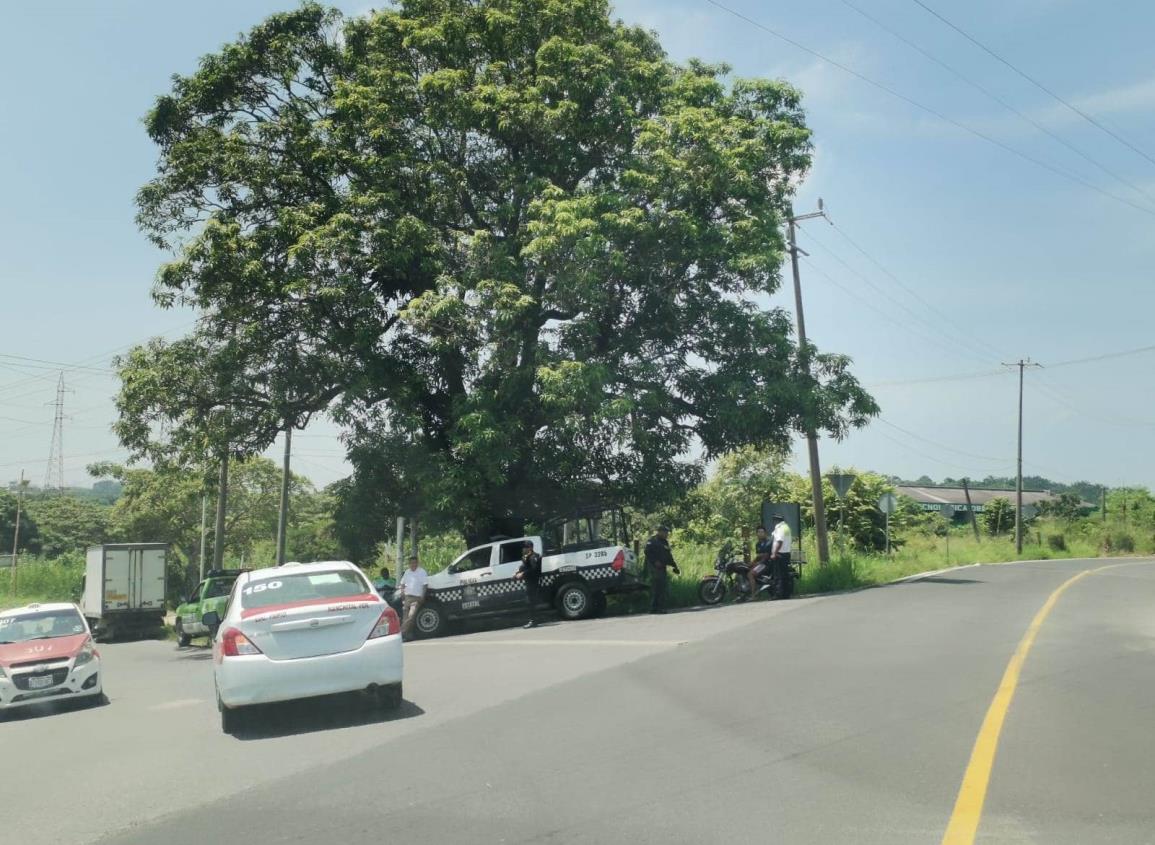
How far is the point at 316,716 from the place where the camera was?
36.3ft

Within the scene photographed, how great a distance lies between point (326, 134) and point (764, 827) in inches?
869

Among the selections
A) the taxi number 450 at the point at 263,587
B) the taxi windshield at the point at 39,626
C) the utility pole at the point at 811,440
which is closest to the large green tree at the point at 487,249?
the utility pole at the point at 811,440

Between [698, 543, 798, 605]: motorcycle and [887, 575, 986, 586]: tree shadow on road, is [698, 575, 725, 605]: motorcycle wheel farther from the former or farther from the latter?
[887, 575, 986, 586]: tree shadow on road

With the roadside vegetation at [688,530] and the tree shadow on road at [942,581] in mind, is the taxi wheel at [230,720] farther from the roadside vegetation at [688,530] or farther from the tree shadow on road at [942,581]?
the tree shadow on road at [942,581]

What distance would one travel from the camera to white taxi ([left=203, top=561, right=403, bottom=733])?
33.0 feet

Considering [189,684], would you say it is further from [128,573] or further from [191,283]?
[128,573]

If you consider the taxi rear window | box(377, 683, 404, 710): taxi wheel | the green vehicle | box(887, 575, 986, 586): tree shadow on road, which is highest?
the taxi rear window

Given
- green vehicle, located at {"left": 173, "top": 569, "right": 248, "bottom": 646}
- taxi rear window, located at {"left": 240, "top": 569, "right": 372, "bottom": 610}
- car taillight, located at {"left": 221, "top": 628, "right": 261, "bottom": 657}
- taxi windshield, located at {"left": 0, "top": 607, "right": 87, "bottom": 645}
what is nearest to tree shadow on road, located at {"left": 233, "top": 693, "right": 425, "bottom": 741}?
car taillight, located at {"left": 221, "top": 628, "right": 261, "bottom": 657}

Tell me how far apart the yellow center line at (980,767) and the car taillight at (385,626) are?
5.44 metres

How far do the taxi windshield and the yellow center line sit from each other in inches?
536

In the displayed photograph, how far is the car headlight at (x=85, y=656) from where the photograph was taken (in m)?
15.6

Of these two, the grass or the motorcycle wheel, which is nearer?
the motorcycle wheel

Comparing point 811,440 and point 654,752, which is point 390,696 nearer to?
point 654,752

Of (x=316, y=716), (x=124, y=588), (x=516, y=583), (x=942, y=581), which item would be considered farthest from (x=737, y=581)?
(x=124, y=588)
